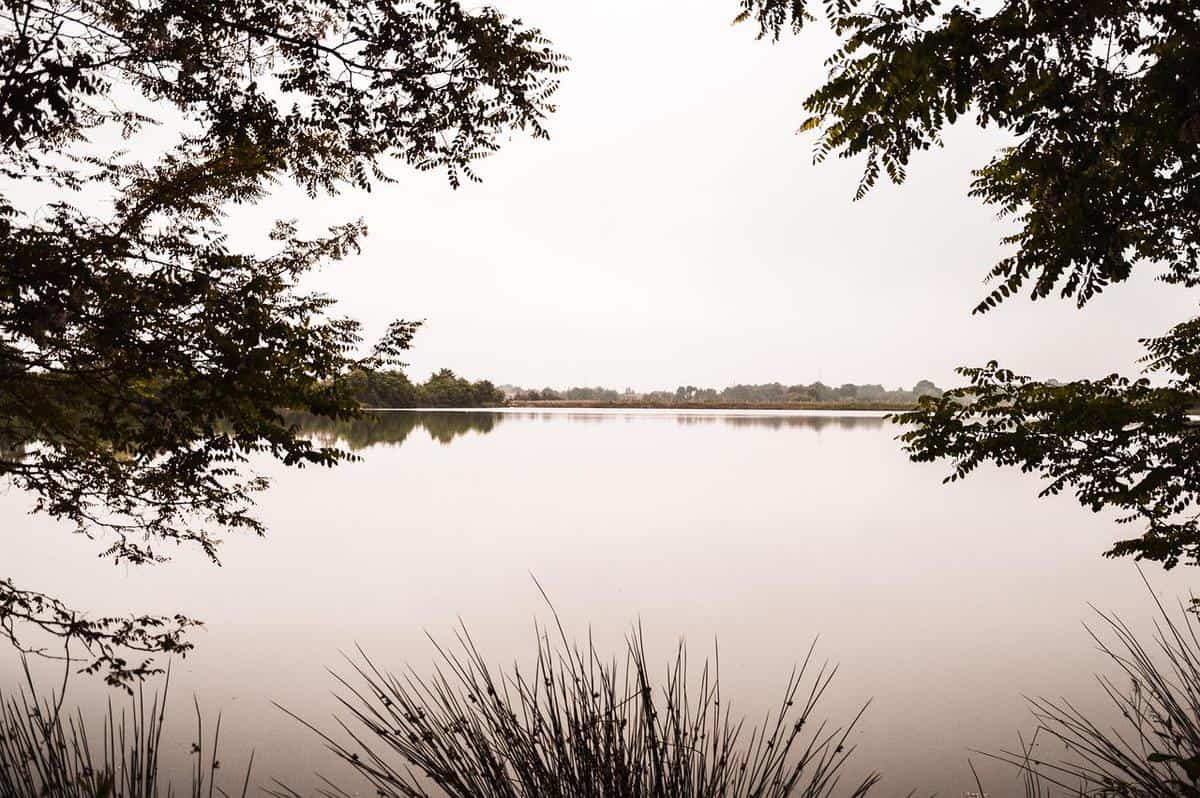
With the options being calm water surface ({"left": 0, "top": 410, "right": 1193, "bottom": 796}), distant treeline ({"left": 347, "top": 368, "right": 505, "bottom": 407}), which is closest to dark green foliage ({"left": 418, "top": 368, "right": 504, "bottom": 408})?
distant treeline ({"left": 347, "top": 368, "right": 505, "bottom": 407})

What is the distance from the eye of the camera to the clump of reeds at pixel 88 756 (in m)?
2.67

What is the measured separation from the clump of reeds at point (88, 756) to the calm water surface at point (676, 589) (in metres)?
0.49

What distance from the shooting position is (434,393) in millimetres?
82188

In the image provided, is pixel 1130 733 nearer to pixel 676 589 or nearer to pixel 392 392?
pixel 676 589

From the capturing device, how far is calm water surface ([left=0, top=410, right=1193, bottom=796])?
6.19 meters

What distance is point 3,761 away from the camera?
9.59ft

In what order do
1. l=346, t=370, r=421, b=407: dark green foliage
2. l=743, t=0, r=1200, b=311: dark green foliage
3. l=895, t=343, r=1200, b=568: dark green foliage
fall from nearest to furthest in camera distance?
1. l=743, t=0, r=1200, b=311: dark green foliage
2. l=895, t=343, r=1200, b=568: dark green foliage
3. l=346, t=370, r=421, b=407: dark green foliage

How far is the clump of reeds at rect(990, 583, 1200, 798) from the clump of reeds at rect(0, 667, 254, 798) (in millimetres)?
3970

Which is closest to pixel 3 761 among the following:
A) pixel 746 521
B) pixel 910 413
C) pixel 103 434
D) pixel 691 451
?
pixel 103 434

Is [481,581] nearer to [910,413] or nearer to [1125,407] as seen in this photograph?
[910,413]

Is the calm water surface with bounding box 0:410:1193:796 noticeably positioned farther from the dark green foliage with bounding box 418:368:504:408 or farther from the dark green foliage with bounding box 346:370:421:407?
the dark green foliage with bounding box 418:368:504:408

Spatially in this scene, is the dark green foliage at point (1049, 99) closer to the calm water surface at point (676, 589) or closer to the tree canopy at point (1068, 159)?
the tree canopy at point (1068, 159)

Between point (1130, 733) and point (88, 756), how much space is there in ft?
25.6

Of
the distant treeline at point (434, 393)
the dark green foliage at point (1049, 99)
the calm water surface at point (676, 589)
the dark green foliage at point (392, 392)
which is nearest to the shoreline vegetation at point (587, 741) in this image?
the calm water surface at point (676, 589)
